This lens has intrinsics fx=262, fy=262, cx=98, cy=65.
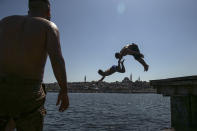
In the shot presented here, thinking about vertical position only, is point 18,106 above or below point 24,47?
below

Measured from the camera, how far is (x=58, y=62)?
3.21 metres

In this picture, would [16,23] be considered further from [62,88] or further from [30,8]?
[62,88]

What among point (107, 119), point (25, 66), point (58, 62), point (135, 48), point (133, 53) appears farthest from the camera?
point (107, 119)

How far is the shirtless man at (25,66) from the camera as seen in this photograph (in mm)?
3289

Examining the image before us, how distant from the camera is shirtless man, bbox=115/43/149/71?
9430 millimetres

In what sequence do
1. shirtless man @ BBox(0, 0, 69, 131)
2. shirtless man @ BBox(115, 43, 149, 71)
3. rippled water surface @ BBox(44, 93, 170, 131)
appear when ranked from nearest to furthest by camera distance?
shirtless man @ BBox(0, 0, 69, 131)
shirtless man @ BBox(115, 43, 149, 71)
rippled water surface @ BBox(44, 93, 170, 131)

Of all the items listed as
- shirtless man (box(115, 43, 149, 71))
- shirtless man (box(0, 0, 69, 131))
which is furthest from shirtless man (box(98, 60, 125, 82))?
shirtless man (box(0, 0, 69, 131))

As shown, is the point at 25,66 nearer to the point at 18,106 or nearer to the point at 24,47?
the point at 24,47

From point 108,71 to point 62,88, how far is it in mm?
6773

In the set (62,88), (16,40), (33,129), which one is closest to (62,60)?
(62,88)

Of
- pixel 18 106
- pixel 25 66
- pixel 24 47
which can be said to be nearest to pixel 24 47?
pixel 24 47

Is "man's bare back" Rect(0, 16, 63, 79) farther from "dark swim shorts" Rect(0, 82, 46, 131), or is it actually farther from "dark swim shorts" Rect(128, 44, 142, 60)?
"dark swim shorts" Rect(128, 44, 142, 60)

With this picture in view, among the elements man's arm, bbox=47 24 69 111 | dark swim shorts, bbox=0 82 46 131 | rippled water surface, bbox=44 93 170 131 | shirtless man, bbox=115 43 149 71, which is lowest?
rippled water surface, bbox=44 93 170 131

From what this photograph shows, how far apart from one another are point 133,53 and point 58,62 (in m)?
6.51
